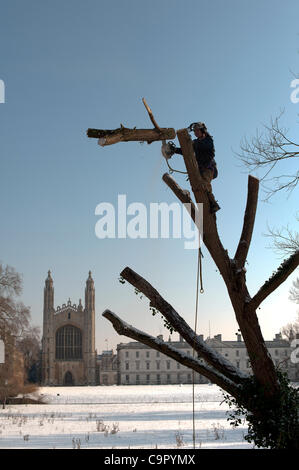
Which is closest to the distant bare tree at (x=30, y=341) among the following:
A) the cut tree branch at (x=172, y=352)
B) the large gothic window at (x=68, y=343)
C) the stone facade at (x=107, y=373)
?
the cut tree branch at (x=172, y=352)

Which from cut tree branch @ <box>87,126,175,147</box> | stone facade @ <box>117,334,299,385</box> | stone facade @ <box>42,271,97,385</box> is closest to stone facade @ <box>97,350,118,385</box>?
stone facade @ <box>117,334,299,385</box>

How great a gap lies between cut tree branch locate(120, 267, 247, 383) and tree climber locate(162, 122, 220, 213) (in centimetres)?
102

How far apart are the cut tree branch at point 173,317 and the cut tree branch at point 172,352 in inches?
3.1

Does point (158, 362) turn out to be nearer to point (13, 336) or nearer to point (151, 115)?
point (13, 336)

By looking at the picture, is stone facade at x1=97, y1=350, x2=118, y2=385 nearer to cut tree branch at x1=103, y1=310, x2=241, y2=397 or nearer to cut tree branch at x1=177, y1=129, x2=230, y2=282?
cut tree branch at x1=103, y1=310, x2=241, y2=397

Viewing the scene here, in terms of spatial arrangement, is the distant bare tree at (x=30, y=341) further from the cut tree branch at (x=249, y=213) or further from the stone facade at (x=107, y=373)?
the stone facade at (x=107, y=373)

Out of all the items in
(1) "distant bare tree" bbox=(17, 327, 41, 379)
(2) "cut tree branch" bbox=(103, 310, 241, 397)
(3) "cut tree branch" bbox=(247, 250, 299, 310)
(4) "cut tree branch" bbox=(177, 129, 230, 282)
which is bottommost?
(1) "distant bare tree" bbox=(17, 327, 41, 379)

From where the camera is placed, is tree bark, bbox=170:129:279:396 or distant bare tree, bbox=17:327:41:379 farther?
distant bare tree, bbox=17:327:41:379

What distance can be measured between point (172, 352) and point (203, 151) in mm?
1846

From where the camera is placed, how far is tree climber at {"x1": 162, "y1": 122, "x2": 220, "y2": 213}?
4.36 metres

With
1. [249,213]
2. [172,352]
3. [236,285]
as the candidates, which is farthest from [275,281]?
[172,352]
